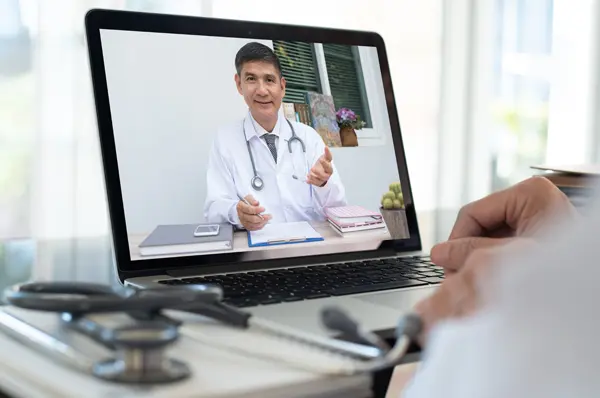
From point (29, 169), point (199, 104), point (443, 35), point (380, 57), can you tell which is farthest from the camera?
point (443, 35)

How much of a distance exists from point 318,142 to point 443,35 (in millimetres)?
1866

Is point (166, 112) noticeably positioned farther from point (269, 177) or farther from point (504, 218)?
point (504, 218)

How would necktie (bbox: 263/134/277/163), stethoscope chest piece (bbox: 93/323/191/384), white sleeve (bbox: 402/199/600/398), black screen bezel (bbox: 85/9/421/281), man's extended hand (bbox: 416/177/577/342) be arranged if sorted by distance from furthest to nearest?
1. necktie (bbox: 263/134/277/163)
2. black screen bezel (bbox: 85/9/421/281)
3. man's extended hand (bbox: 416/177/577/342)
4. stethoscope chest piece (bbox: 93/323/191/384)
5. white sleeve (bbox: 402/199/600/398)

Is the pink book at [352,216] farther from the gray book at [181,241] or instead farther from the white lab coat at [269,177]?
the gray book at [181,241]

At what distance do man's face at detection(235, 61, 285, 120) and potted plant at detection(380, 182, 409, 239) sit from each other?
221 mm

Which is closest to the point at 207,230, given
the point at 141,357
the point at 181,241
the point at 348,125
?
the point at 181,241

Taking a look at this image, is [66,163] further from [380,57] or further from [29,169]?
[380,57]

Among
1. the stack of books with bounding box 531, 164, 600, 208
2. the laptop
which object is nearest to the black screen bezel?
the laptop

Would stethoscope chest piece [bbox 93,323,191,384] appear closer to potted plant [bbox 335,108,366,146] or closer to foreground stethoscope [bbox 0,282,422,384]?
foreground stethoscope [bbox 0,282,422,384]

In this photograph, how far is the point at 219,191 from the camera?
A: 1110 millimetres

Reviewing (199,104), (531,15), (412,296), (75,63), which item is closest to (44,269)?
(75,63)

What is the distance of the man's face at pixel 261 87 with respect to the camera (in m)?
1.15

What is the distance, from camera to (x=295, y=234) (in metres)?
1.14

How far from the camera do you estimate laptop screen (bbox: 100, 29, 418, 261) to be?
1.07 m
